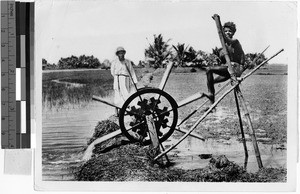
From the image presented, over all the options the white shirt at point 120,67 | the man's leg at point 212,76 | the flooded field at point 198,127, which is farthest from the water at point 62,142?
the man's leg at point 212,76

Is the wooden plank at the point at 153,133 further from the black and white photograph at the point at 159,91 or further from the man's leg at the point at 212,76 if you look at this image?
the man's leg at the point at 212,76

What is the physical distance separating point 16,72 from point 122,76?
1.27 ft

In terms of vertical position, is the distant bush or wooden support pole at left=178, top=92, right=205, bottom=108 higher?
the distant bush

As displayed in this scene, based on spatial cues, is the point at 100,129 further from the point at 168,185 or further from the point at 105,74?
the point at 168,185

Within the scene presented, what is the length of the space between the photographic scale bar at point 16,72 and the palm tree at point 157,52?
0.43 meters

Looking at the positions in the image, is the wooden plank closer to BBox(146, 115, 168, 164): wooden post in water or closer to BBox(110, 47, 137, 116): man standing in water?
BBox(146, 115, 168, 164): wooden post in water

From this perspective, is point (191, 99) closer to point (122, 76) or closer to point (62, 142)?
point (122, 76)

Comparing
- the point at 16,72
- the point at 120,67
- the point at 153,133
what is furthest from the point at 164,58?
the point at 16,72

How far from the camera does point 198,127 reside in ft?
6.13

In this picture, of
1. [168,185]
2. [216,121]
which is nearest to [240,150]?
[216,121]

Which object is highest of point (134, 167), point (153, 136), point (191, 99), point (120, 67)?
point (120, 67)

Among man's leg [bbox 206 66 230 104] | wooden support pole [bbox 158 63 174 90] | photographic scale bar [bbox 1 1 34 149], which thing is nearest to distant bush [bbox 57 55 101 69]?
photographic scale bar [bbox 1 1 34 149]

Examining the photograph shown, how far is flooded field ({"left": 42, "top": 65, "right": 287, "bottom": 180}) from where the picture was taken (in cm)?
184

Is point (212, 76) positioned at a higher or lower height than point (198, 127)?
higher
